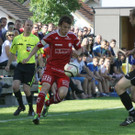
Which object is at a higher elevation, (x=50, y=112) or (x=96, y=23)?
(x=96, y=23)

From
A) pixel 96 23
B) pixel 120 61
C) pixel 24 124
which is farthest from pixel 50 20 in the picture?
pixel 24 124

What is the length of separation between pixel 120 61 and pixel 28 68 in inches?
374

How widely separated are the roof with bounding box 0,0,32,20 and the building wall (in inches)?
724

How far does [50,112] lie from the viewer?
12500 millimetres

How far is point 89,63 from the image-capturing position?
1873 cm

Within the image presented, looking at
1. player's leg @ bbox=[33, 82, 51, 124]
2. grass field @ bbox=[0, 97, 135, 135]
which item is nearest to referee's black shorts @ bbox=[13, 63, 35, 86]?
grass field @ bbox=[0, 97, 135, 135]

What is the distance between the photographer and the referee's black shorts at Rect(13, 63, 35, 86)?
11.9m

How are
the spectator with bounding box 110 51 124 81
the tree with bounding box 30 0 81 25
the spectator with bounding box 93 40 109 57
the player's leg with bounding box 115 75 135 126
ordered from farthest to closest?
the tree with bounding box 30 0 81 25
the spectator with bounding box 110 51 124 81
the spectator with bounding box 93 40 109 57
the player's leg with bounding box 115 75 135 126

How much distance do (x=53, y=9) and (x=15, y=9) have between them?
735cm

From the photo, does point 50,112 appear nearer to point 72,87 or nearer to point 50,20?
point 72,87

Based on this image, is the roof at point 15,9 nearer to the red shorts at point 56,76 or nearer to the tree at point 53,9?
the tree at point 53,9

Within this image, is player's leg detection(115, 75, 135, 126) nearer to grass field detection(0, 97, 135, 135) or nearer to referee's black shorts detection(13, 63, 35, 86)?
grass field detection(0, 97, 135, 135)

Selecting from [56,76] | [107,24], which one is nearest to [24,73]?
[56,76]

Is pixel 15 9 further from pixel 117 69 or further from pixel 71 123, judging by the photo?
pixel 71 123
